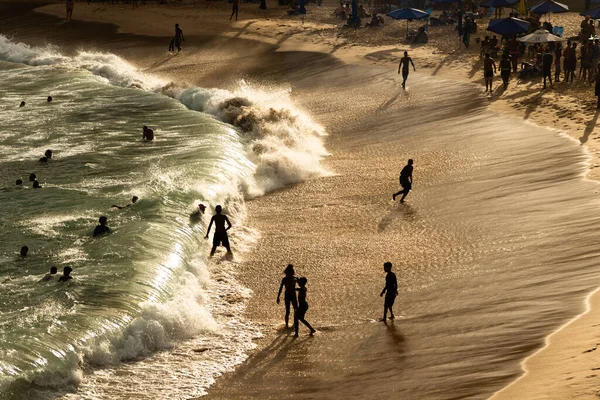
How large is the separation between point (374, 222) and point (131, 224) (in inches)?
229

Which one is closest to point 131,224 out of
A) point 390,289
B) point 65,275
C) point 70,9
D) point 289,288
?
point 65,275

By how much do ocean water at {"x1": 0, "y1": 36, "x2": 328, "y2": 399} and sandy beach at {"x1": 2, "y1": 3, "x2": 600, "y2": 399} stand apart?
840mm

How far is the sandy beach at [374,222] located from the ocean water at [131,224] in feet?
2.75

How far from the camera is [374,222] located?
2402 cm

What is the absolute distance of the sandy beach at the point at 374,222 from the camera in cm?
1531

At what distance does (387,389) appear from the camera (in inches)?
590

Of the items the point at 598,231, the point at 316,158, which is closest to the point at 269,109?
the point at 316,158

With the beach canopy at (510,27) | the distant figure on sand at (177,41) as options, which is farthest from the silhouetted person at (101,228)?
the distant figure on sand at (177,41)

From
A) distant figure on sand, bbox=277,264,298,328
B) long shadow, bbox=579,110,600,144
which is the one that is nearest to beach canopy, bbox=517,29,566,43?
long shadow, bbox=579,110,600,144

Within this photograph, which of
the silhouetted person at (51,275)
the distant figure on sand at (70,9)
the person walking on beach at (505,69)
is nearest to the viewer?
the silhouetted person at (51,275)

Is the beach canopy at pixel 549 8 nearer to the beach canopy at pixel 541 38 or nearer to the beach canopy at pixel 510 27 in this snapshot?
the beach canopy at pixel 510 27

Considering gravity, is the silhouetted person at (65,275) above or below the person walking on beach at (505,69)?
below

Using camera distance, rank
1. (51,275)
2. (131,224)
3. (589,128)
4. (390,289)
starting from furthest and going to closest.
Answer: (589,128), (131,224), (51,275), (390,289)

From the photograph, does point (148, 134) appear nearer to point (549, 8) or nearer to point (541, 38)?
point (541, 38)
